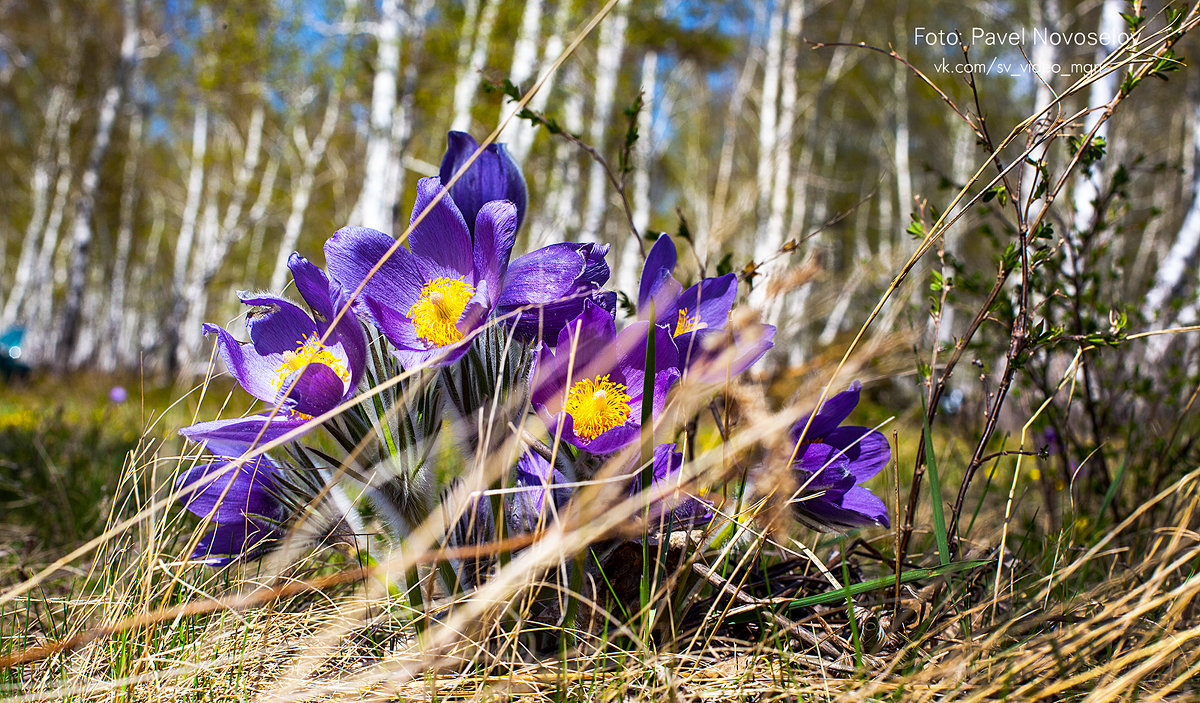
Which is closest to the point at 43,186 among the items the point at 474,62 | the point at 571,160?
the point at 474,62

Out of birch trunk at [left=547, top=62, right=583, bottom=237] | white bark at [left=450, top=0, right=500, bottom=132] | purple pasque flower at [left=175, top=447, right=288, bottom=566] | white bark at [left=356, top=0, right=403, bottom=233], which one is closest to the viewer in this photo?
purple pasque flower at [left=175, top=447, right=288, bottom=566]

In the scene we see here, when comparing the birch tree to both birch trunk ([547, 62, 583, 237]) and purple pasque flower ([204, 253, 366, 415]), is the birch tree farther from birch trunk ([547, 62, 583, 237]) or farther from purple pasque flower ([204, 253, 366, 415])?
purple pasque flower ([204, 253, 366, 415])

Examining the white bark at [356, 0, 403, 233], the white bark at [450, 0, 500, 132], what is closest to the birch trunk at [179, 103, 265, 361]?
the white bark at [356, 0, 403, 233]

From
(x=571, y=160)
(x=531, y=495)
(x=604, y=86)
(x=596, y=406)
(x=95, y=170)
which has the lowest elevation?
(x=531, y=495)

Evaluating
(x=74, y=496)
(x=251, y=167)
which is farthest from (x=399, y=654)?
(x=251, y=167)

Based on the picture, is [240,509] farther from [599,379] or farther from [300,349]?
[599,379]

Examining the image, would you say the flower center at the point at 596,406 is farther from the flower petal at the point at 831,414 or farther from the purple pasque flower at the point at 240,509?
the purple pasque flower at the point at 240,509

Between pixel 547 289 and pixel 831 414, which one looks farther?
pixel 831 414

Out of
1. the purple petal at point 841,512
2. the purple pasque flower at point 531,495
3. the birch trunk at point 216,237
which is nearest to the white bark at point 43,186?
the birch trunk at point 216,237
